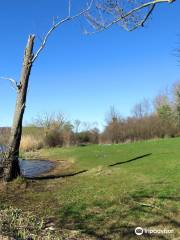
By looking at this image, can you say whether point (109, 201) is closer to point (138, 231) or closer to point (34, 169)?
point (138, 231)

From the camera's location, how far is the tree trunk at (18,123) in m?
13.1

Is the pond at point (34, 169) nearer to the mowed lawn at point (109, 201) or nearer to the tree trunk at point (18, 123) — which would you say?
the tree trunk at point (18, 123)

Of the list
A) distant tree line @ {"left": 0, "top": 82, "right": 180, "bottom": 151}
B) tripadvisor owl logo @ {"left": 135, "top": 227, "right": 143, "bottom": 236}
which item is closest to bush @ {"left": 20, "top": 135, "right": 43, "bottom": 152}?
distant tree line @ {"left": 0, "top": 82, "right": 180, "bottom": 151}

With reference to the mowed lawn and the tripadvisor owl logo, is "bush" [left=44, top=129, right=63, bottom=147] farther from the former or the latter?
the tripadvisor owl logo

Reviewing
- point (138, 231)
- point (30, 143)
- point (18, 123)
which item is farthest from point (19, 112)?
point (30, 143)

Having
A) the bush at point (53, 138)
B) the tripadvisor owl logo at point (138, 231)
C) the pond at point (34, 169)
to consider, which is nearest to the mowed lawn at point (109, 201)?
the tripadvisor owl logo at point (138, 231)

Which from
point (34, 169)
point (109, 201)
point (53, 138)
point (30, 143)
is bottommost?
point (109, 201)

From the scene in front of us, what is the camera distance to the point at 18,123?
1370cm

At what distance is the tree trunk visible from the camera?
13086 millimetres

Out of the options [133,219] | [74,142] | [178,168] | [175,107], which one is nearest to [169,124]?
[175,107]

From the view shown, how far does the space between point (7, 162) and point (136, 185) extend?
13.4 feet

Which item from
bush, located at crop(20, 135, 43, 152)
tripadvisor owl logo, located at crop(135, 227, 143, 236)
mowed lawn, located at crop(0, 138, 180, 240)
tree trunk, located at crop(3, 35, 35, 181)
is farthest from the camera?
bush, located at crop(20, 135, 43, 152)

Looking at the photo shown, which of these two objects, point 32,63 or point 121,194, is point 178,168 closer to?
point 121,194

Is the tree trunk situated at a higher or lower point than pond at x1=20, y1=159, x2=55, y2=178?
higher
